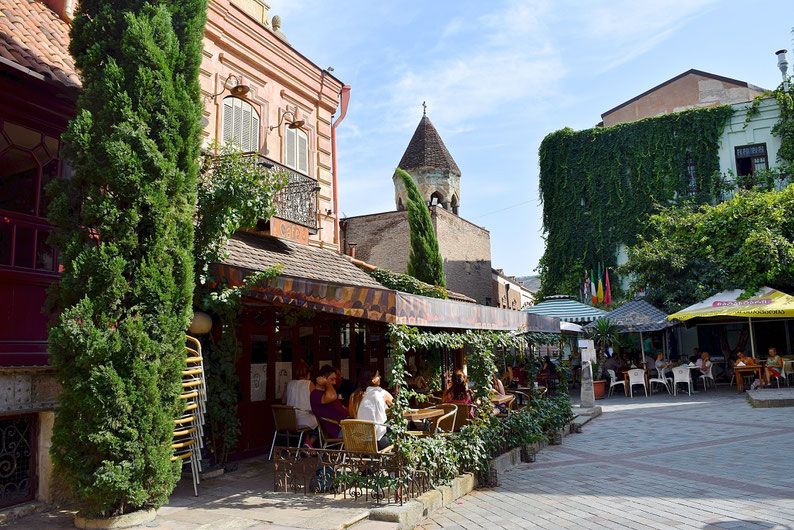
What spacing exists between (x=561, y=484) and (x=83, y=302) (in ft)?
18.9

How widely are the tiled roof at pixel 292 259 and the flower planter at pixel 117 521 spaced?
303cm

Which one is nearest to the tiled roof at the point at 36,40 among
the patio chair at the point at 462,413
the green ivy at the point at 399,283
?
the patio chair at the point at 462,413

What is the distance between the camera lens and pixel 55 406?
242 inches

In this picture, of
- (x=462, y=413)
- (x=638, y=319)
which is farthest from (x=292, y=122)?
(x=638, y=319)

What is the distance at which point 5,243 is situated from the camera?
6.18 metres

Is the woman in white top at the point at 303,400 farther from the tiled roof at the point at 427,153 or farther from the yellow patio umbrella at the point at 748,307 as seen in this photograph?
the tiled roof at the point at 427,153

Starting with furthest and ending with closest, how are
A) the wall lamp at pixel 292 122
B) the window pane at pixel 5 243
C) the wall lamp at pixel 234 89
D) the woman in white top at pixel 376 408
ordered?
the wall lamp at pixel 292 122
the wall lamp at pixel 234 89
the woman in white top at pixel 376 408
the window pane at pixel 5 243

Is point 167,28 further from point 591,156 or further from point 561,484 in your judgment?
point 591,156

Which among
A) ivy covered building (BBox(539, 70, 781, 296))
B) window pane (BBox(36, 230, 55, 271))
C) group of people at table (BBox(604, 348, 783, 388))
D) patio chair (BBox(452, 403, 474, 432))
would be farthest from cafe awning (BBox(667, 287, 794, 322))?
window pane (BBox(36, 230, 55, 271))

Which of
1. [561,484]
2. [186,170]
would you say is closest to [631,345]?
[561,484]

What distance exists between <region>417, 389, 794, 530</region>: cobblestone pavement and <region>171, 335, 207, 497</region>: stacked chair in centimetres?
256

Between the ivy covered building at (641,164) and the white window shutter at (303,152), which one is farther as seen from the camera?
the ivy covered building at (641,164)

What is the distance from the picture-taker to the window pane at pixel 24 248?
6293 millimetres

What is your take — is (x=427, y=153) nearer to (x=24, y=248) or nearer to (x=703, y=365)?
(x=703, y=365)
